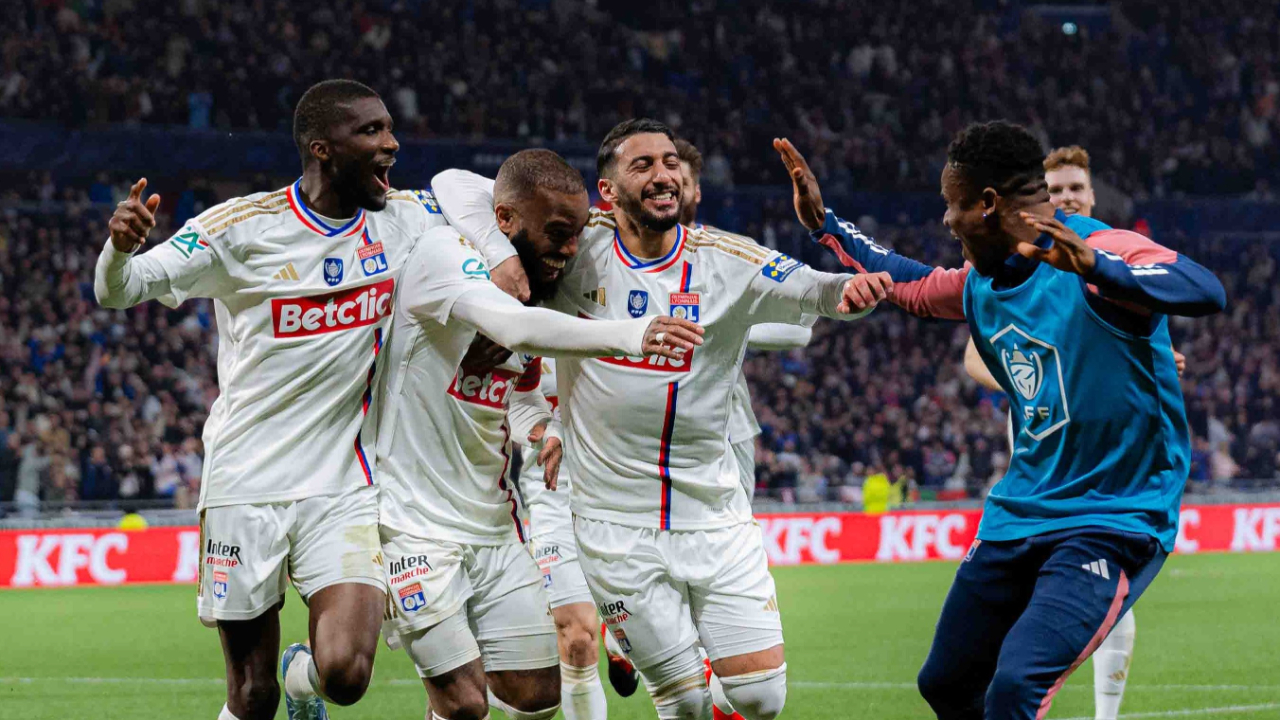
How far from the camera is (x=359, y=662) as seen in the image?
5.46 metres

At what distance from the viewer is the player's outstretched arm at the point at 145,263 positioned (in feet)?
16.9

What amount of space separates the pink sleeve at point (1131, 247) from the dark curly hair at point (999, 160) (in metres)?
0.29

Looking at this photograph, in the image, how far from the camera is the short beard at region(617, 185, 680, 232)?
5922 millimetres

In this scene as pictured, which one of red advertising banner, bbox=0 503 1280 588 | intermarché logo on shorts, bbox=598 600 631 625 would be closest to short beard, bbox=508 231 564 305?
intermarché logo on shorts, bbox=598 600 631 625

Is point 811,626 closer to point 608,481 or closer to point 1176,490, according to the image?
point 608,481

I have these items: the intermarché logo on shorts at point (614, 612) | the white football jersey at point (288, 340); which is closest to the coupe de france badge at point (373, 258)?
the white football jersey at point (288, 340)

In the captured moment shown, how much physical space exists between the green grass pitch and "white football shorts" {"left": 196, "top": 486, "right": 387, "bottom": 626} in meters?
3.50

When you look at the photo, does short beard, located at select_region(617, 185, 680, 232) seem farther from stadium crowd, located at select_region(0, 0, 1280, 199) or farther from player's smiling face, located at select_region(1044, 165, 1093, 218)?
stadium crowd, located at select_region(0, 0, 1280, 199)

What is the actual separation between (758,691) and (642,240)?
1771 mm

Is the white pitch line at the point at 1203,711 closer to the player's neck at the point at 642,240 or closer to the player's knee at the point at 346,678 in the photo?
the player's neck at the point at 642,240

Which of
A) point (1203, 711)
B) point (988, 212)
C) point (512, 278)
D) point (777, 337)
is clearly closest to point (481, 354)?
point (512, 278)

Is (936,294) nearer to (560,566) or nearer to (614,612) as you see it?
(614,612)

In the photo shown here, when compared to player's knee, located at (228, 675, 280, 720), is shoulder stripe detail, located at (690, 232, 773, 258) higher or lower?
higher

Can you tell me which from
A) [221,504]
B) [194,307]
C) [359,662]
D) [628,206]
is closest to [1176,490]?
[628,206]
